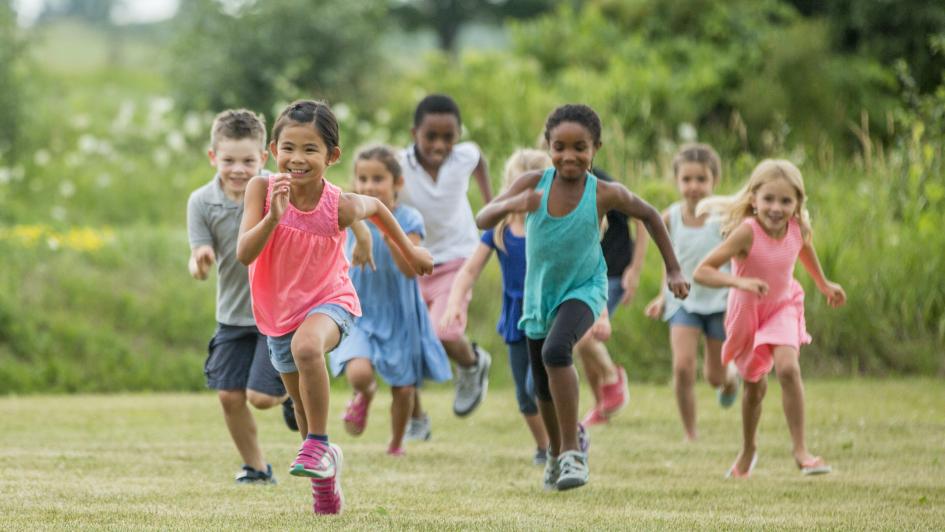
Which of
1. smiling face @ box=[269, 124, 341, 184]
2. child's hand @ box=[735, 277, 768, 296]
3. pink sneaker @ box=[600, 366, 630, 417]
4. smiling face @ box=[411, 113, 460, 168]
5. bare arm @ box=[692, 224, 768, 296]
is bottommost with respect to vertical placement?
pink sneaker @ box=[600, 366, 630, 417]

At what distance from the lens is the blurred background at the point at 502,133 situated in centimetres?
1219

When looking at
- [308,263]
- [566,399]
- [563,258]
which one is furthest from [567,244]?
[308,263]

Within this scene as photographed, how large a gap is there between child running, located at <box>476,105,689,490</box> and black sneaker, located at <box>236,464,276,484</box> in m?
1.42

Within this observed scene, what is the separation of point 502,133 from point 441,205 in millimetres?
8286

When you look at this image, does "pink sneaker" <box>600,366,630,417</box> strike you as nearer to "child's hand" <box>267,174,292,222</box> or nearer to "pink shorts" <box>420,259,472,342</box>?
"pink shorts" <box>420,259,472,342</box>

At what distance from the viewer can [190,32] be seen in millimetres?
19578

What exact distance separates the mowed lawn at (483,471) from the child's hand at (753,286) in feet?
3.04

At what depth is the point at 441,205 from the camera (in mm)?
8664

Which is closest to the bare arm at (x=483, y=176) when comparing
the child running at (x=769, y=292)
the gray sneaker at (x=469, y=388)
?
the gray sneaker at (x=469, y=388)

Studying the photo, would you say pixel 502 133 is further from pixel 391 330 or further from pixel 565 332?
pixel 565 332

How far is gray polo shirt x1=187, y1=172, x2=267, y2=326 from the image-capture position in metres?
6.66

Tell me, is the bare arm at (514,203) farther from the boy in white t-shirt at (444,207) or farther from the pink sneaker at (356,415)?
the boy in white t-shirt at (444,207)

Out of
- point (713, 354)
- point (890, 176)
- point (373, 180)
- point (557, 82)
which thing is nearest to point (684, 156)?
point (713, 354)

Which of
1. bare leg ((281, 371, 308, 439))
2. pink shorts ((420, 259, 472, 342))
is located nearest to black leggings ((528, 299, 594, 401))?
bare leg ((281, 371, 308, 439))
